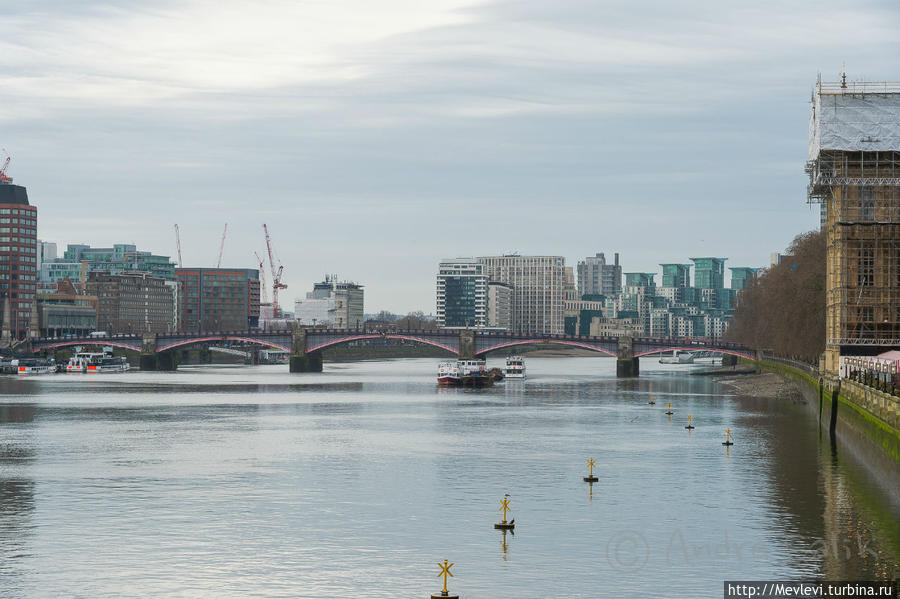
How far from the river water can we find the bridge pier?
89.1 metres

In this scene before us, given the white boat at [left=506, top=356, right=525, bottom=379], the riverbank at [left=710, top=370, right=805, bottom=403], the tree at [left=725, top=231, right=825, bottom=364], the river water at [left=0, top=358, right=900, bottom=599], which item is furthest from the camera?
the white boat at [left=506, top=356, right=525, bottom=379]

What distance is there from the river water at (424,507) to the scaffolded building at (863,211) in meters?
12.9

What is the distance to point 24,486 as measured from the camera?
2309 inches

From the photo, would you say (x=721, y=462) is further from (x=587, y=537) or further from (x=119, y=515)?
(x=119, y=515)

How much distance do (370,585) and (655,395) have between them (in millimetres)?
102659

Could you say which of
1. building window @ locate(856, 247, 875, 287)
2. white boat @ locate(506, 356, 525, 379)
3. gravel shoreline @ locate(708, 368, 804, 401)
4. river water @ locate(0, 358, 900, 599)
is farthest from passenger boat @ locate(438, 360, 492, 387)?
building window @ locate(856, 247, 875, 287)

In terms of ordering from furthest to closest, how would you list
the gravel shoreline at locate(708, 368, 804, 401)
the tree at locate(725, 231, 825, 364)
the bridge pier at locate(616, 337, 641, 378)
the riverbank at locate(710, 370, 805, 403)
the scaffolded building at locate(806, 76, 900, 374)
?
1. the bridge pier at locate(616, 337, 641, 378)
2. the gravel shoreline at locate(708, 368, 804, 401)
3. the riverbank at locate(710, 370, 805, 403)
4. the tree at locate(725, 231, 825, 364)
5. the scaffolded building at locate(806, 76, 900, 374)

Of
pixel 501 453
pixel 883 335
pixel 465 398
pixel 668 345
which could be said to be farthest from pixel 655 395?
pixel 501 453

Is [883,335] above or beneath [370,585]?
above

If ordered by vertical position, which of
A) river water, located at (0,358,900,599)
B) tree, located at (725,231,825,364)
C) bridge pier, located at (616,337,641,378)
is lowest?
river water, located at (0,358,900,599)

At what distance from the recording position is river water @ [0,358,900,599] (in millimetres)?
38906

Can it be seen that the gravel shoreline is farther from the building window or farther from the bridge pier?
the building window

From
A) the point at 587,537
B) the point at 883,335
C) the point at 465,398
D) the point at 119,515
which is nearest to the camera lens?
the point at 587,537

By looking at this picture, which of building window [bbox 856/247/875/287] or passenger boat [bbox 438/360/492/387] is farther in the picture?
passenger boat [bbox 438/360/492/387]
